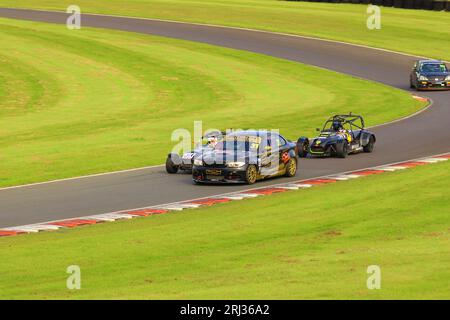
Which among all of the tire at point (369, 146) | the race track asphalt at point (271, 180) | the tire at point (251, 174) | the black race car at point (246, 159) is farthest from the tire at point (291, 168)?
the tire at point (369, 146)

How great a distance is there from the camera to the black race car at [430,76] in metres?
55.8

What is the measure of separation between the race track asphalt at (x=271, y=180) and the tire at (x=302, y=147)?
543mm

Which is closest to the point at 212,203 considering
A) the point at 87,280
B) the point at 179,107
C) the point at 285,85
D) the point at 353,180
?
the point at 353,180

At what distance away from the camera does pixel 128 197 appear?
1081 inches

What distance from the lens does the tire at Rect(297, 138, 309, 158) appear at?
3444cm

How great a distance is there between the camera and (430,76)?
183 feet

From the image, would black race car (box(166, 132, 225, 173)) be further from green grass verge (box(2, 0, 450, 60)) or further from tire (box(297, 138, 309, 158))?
green grass verge (box(2, 0, 450, 60))

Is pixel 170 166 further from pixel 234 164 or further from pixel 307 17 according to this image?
pixel 307 17

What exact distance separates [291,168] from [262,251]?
35.8ft

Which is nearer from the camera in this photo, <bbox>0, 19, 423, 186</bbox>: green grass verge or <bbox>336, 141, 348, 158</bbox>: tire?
<bbox>336, 141, 348, 158</bbox>: tire

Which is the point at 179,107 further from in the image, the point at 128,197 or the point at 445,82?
the point at 128,197

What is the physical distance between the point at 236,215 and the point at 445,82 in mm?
33682

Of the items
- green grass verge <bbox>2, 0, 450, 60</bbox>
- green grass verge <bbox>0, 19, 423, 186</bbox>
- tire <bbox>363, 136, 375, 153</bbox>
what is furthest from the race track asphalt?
green grass verge <bbox>2, 0, 450, 60</bbox>

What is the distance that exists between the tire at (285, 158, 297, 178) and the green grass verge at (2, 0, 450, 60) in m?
39.0
